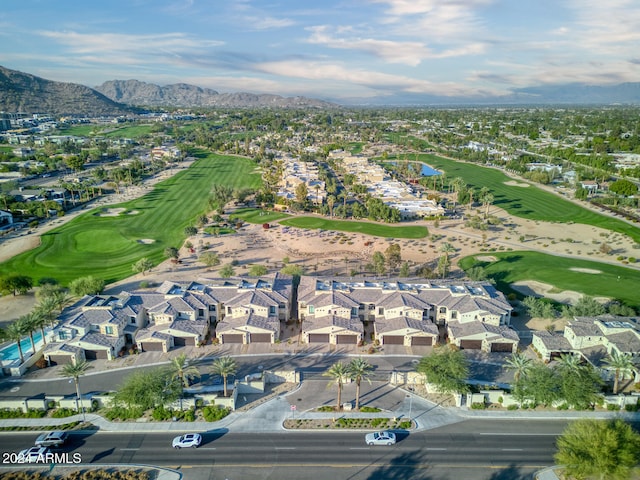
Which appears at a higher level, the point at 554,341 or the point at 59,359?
the point at 554,341

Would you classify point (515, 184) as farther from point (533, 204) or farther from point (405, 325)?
point (405, 325)


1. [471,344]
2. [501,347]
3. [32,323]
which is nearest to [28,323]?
[32,323]

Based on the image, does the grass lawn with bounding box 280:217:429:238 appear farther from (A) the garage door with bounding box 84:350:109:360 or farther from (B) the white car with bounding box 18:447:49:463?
(B) the white car with bounding box 18:447:49:463

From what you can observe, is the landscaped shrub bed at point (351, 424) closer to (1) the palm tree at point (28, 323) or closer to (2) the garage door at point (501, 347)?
(2) the garage door at point (501, 347)

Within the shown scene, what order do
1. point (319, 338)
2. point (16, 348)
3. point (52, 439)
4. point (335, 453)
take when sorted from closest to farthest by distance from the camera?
point (335, 453), point (52, 439), point (16, 348), point (319, 338)

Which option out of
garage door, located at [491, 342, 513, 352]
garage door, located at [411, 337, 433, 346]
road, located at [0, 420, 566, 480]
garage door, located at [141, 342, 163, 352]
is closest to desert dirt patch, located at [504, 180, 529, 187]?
garage door, located at [491, 342, 513, 352]

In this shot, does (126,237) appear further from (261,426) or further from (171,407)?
(261,426)
